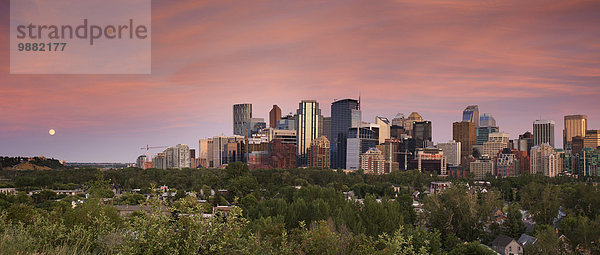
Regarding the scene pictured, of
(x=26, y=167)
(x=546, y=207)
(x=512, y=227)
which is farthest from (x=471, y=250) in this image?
(x=26, y=167)

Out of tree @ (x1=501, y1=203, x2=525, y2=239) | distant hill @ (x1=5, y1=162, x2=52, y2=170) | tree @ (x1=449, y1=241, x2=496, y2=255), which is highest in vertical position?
distant hill @ (x1=5, y1=162, x2=52, y2=170)

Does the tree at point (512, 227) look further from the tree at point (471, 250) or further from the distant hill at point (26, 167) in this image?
the distant hill at point (26, 167)

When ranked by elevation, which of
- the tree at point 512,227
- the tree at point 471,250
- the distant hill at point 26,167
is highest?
the distant hill at point 26,167

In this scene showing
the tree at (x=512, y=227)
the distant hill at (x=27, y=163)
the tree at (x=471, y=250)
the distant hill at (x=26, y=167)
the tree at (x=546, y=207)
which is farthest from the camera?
the distant hill at (x=27, y=163)

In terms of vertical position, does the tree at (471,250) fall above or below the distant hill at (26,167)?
below

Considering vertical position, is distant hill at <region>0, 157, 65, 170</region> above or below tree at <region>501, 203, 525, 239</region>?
above

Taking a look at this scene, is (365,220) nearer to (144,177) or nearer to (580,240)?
(580,240)

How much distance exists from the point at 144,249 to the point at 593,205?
85493 mm

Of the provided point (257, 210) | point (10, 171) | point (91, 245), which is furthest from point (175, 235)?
point (10, 171)

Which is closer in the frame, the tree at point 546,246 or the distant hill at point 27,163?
the tree at point 546,246

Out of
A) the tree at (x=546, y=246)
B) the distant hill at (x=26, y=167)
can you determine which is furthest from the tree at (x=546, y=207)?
the distant hill at (x=26, y=167)

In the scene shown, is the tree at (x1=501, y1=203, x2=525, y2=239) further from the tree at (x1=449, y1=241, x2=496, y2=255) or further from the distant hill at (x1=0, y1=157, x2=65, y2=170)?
the distant hill at (x1=0, y1=157, x2=65, y2=170)

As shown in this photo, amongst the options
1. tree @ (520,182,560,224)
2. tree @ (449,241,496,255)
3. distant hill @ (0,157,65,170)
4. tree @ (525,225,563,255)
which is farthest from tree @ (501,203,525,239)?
distant hill @ (0,157,65,170)

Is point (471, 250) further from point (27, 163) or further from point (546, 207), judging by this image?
point (27, 163)
